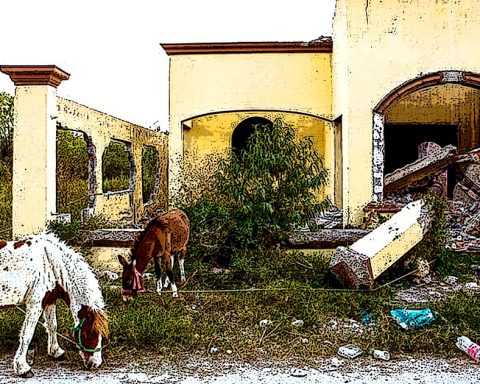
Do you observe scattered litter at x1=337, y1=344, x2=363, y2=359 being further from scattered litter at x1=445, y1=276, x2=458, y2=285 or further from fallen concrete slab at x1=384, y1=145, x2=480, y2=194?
fallen concrete slab at x1=384, y1=145, x2=480, y2=194

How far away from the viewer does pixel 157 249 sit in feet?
23.9

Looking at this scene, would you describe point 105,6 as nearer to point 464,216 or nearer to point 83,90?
point 83,90

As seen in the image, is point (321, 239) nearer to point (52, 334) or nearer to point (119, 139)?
point (52, 334)

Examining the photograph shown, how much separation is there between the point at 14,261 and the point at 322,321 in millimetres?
3187

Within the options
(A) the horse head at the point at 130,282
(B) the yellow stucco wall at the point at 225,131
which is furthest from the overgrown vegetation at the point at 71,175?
(A) the horse head at the point at 130,282

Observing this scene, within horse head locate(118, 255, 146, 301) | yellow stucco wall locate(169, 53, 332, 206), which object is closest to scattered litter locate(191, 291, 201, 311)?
horse head locate(118, 255, 146, 301)

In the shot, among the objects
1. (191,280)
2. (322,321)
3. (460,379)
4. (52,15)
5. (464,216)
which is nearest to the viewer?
(460,379)

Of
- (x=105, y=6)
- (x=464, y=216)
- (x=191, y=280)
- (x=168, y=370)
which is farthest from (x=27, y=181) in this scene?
(x=105, y=6)

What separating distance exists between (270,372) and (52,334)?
2025 mm

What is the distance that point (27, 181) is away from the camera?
871 centimetres

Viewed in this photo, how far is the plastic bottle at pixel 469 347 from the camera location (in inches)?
223

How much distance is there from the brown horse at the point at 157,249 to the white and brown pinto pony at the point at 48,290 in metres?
1.06

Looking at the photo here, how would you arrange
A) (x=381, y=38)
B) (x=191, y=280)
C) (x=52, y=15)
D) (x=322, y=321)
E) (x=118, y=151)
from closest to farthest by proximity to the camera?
1. (x=322, y=321)
2. (x=191, y=280)
3. (x=381, y=38)
4. (x=52, y=15)
5. (x=118, y=151)

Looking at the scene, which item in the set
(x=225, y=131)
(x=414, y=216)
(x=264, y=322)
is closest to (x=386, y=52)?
(x=414, y=216)
